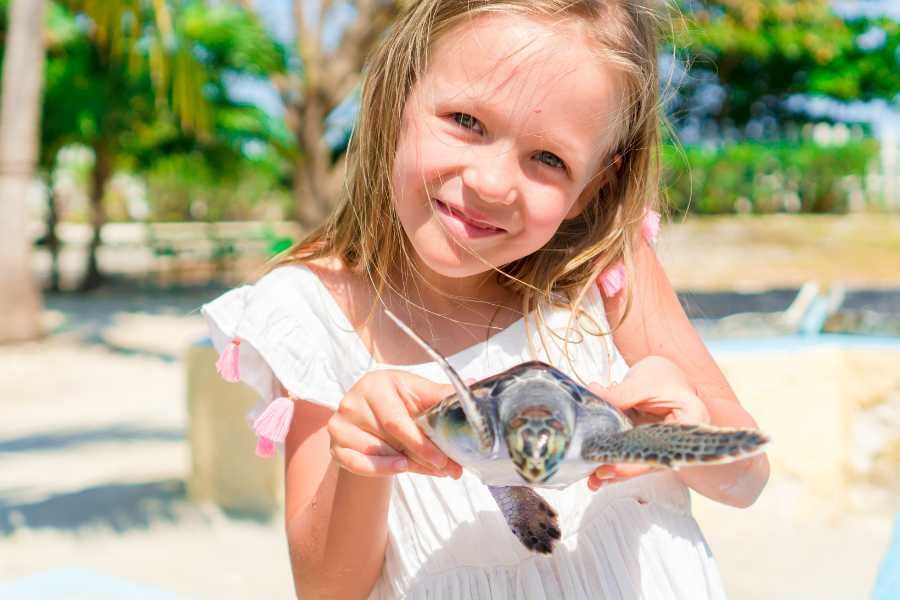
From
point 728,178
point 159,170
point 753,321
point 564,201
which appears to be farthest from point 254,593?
point 159,170

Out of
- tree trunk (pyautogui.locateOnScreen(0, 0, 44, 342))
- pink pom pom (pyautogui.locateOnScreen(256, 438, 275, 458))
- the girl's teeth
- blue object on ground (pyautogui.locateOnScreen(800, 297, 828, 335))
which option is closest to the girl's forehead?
the girl's teeth

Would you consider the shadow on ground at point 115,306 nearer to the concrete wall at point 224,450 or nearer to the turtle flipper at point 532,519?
the concrete wall at point 224,450

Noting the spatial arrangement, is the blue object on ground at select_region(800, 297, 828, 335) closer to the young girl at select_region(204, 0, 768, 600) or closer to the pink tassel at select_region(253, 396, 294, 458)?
the young girl at select_region(204, 0, 768, 600)

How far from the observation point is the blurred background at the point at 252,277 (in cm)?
363

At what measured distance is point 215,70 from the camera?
41.1 feet

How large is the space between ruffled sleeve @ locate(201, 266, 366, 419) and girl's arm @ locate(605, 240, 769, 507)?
394 millimetres

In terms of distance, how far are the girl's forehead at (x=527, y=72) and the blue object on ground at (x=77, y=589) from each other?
2048 millimetres

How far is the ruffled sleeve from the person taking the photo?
1.19 metres

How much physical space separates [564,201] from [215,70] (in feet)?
40.4

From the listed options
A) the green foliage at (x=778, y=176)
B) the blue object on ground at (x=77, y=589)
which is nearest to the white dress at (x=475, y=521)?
the blue object on ground at (x=77, y=589)

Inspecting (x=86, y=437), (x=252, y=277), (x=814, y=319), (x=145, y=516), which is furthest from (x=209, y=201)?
(x=252, y=277)

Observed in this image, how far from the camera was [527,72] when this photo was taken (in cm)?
105

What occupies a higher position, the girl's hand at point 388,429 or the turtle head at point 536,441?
the turtle head at point 536,441

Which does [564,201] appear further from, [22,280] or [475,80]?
[22,280]
